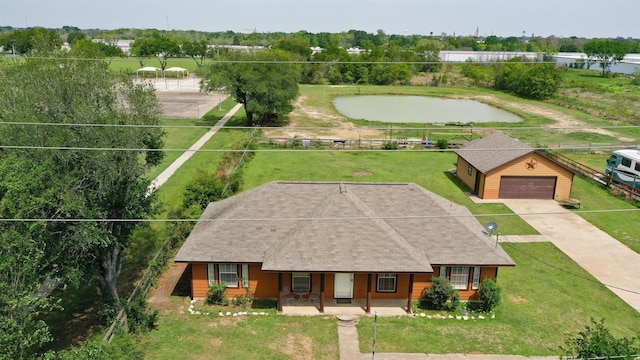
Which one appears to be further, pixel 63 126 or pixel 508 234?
pixel 508 234

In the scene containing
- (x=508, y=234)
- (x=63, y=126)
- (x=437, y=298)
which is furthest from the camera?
(x=508, y=234)

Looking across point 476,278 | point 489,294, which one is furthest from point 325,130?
point 489,294

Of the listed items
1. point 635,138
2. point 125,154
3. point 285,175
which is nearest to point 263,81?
point 285,175

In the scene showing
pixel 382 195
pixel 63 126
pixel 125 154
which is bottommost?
pixel 382 195

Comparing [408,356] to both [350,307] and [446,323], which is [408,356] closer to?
[446,323]

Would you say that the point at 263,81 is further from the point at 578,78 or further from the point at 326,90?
the point at 578,78

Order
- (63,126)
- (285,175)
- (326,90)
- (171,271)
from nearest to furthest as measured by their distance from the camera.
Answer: (63,126) → (171,271) → (285,175) → (326,90)
